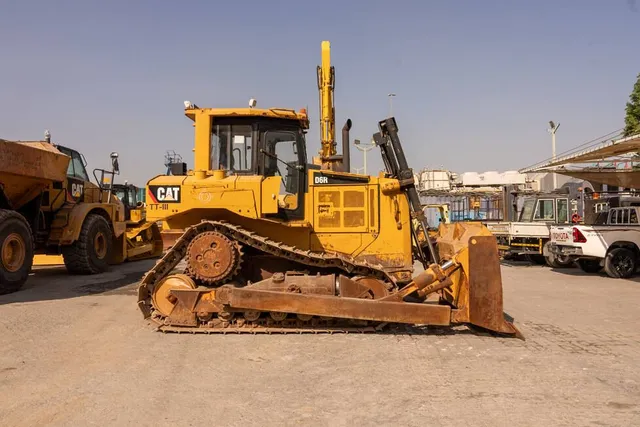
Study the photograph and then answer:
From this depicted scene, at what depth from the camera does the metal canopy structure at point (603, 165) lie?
1198cm

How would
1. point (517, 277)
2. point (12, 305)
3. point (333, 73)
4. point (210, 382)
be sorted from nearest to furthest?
1. point (210, 382)
2. point (12, 305)
3. point (333, 73)
4. point (517, 277)

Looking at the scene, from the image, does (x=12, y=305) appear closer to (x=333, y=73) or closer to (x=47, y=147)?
(x=47, y=147)

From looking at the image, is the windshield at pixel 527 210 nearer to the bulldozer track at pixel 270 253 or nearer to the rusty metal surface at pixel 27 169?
the bulldozer track at pixel 270 253

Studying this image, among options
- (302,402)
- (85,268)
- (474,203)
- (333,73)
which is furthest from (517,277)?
(474,203)

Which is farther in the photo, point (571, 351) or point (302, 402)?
point (571, 351)

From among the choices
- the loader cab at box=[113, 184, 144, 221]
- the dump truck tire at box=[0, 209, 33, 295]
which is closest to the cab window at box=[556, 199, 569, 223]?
the loader cab at box=[113, 184, 144, 221]

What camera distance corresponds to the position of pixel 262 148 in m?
6.92

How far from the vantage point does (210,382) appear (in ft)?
15.1

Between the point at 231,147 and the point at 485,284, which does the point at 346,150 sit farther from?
the point at 485,284

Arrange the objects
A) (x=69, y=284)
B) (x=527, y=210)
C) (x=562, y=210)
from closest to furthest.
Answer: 1. (x=69, y=284)
2. (x=562, y=210)
3. (x=527, y=210)

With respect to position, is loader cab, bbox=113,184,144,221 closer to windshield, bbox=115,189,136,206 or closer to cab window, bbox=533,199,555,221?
windshield, bbox=115,189,136,206

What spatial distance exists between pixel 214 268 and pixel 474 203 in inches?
911

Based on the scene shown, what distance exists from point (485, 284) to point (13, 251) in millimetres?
8934

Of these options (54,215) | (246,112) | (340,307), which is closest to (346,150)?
(246,112)
